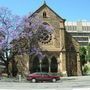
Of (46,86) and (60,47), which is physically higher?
(60,47)

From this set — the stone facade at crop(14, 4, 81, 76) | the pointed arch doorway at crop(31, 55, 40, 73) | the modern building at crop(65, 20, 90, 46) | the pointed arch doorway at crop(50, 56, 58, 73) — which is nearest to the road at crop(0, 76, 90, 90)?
the pointed arch doorway at crop(31, 55, 40, 73)

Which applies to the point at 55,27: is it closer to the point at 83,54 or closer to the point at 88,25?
the point at 83,54

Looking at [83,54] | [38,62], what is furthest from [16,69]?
[83,54]

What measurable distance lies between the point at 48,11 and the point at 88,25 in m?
112

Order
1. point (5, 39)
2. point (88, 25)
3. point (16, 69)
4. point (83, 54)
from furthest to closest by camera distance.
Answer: point (88, 25) → point (83, 54) → point (16, 69) → point (5, 39)

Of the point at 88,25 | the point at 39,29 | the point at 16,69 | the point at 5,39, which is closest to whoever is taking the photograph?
the point at 5,39

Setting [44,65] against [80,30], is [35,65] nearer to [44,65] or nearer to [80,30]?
[44,65]

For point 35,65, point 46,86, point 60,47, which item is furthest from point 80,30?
point 46,86

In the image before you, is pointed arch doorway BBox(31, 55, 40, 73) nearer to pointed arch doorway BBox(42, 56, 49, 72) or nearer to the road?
pointed arch doorway BBox(42, 56, 49, 72)

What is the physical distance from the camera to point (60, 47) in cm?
6869

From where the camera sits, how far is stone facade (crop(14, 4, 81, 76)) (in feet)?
224

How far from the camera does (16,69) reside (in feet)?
221

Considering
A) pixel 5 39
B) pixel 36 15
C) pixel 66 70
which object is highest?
pixel 36 15

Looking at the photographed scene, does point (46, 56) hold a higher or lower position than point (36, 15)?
lower
